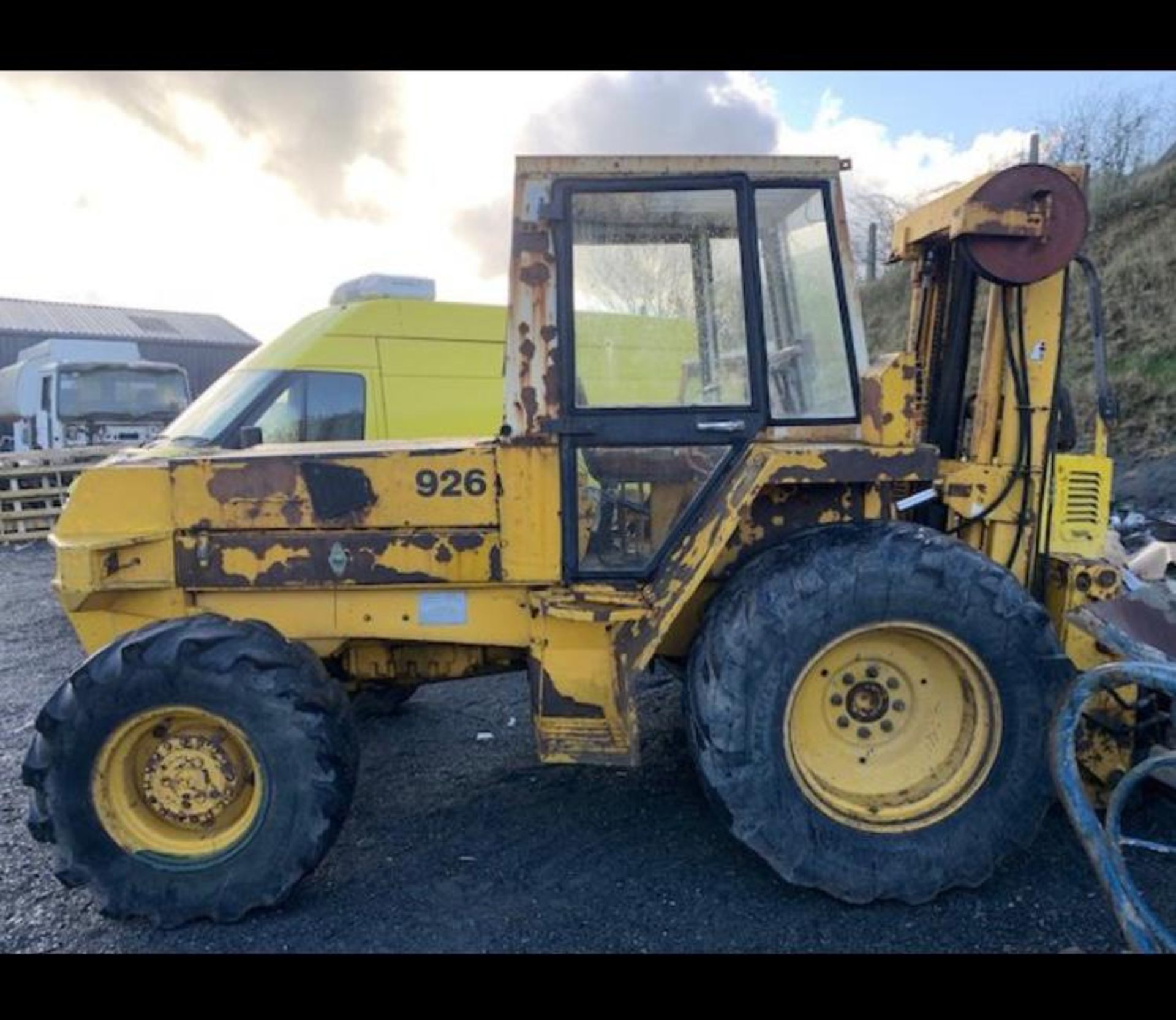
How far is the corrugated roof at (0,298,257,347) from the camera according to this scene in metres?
30.0

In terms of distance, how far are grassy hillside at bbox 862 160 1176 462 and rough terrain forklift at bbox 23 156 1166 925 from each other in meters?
6.78

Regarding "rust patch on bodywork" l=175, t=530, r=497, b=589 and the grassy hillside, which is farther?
the grassy hillside

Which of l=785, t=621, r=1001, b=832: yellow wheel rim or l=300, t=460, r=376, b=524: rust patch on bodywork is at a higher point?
l=300, t=460, r=376, b=524: rust patch on bodywork

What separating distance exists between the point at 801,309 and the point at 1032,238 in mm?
915

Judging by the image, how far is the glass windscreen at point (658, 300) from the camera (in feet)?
10.5

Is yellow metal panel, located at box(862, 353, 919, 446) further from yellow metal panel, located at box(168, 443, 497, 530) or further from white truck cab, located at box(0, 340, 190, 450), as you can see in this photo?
white truck cab, located at box(0, 340, 190, 450)

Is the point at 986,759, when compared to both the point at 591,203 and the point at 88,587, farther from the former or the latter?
the point at 88,587

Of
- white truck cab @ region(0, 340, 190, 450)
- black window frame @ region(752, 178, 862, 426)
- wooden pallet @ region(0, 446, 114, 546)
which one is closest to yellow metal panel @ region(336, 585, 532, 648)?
black window frame @ region(752, 178, 862, 426)

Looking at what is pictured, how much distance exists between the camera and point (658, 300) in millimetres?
3344

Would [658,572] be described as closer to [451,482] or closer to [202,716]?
[451,482]

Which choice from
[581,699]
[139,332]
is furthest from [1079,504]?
[139,332]

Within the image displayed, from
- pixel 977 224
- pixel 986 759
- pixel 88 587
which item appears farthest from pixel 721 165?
pixel 88 587

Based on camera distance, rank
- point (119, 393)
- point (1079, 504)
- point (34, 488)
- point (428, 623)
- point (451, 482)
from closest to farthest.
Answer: point (451, 482)
point (428, 623)
point (1079, 504)
point (34, 488)
point (119, 393)

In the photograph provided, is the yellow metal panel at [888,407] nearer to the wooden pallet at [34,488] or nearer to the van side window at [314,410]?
the van side window at [314,410]
